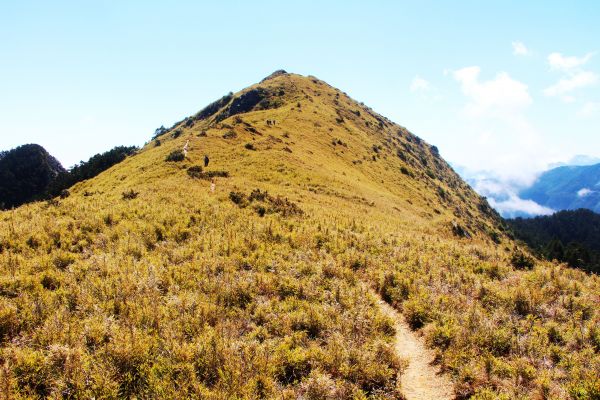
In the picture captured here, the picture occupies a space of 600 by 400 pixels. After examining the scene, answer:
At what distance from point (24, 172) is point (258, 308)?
484 ft

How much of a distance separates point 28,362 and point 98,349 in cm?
133

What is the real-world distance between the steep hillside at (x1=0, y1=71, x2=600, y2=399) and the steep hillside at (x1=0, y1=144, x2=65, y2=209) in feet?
386

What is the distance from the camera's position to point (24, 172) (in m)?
123

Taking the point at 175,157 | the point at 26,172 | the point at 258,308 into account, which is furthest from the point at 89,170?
the point at 258,308

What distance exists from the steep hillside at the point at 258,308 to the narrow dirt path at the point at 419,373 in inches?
11.2

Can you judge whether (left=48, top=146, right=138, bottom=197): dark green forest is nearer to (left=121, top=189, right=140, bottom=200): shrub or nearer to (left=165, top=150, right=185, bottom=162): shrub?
(left=165, top=150, right=185, bottom=162): shrub

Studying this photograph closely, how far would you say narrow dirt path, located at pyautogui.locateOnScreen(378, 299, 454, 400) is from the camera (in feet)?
28.0

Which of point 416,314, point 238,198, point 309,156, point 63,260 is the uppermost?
point 309,156

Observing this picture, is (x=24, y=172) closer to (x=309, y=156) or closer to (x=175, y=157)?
(x=175, y=157)

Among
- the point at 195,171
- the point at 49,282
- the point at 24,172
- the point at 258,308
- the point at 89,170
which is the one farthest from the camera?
the point at 24,172

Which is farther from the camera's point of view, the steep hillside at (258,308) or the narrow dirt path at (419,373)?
the narrow dirt path at (419,373)

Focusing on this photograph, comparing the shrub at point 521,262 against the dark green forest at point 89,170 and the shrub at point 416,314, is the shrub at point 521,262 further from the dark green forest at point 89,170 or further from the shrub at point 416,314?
the dark green forest at point 89,170

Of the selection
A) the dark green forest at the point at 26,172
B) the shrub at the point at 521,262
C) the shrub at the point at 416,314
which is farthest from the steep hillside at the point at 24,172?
the shrub at the point at 521,262

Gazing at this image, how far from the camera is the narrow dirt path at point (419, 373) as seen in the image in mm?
8547
